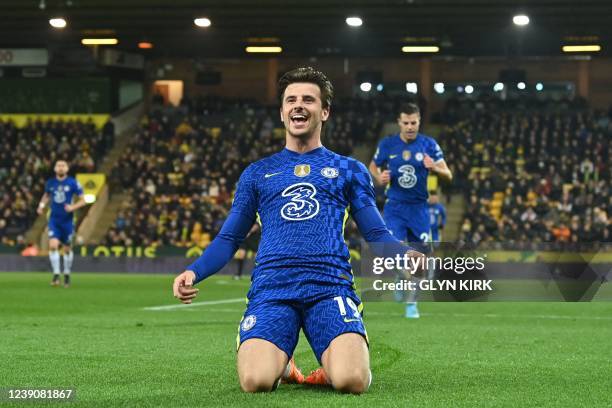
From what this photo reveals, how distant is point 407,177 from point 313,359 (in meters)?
5.59

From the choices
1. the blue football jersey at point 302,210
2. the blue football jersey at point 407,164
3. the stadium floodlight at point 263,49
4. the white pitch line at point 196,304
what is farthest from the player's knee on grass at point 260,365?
the stadium floodlight at point 263,49

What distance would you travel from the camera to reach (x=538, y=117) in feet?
134

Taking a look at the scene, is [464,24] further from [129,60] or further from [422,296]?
[422,296]

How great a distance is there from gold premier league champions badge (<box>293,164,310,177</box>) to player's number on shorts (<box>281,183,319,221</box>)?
0.07m

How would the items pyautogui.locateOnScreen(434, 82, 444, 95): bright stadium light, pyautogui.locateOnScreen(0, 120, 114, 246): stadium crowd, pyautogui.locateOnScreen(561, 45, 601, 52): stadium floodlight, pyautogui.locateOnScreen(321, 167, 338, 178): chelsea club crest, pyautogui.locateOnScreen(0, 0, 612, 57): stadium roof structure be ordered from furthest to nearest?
pyautogui.locateOnScreen(434, 82, 444, 95): bright stadium light < pyautogui.locateOnScreen(561, 45, 601, 52): stadium floodlight < pyautogui.locateOnScreen(0, 120, 114, 246): stadium crowd < pyautogui.locateOnScreen(0, 0, 612, 57): stadium roof structure < pyautogui.locateOnScreen(321, 167, 338, 178): chelsea club crest

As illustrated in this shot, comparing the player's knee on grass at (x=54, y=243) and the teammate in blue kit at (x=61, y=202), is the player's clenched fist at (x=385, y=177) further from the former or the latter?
the player's knee on grass at (x=54, y=243)

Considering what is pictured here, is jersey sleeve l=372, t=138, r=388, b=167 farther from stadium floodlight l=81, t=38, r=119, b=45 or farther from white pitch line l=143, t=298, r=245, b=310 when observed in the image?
stadium floodlight l=81, t=38, r=119, b=45

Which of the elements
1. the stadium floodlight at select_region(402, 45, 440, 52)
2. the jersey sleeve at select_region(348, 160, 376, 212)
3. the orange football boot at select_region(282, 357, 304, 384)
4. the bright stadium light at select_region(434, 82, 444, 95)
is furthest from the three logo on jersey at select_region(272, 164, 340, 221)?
the bright stadium light at select_region(434, 82, 444, 95)

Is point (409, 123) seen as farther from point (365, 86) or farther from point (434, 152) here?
point (365, 86)

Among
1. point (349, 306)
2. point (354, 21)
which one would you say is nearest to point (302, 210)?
point (349, 306)

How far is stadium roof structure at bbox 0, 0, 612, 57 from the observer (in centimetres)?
3200

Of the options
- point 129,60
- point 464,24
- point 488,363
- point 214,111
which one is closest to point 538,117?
point 464,24

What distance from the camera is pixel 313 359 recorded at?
8.64 meters

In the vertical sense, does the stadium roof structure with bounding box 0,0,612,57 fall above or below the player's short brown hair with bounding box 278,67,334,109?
above
